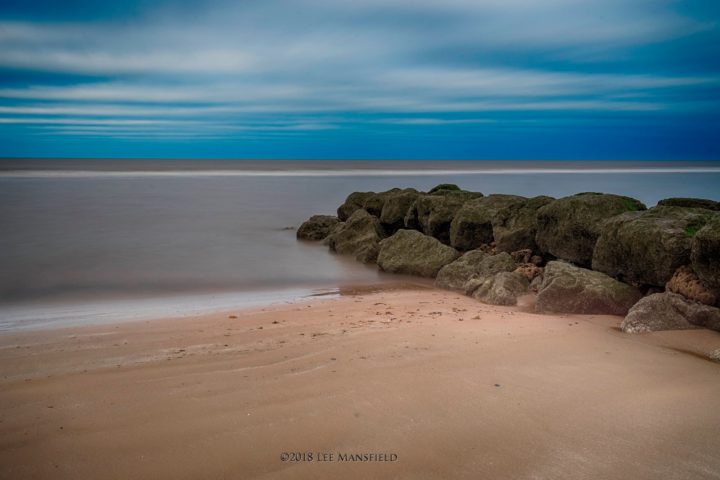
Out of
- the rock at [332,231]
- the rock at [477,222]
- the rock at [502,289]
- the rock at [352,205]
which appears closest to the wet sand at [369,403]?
A: the rock at [502,289]

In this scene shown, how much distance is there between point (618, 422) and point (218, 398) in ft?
7.54

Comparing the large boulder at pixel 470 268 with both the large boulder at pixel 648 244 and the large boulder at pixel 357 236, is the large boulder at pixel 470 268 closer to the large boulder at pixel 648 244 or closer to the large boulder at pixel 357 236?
the large boulder at pixel 648 244

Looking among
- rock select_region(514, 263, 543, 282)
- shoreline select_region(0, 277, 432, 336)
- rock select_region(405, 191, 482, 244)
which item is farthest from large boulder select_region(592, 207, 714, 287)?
rock select_region(405, 191, 482, 244)

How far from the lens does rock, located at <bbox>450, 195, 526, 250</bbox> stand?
9.34m

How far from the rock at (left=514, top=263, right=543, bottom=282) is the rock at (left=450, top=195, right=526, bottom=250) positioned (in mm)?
1615

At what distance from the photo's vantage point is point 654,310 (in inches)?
197

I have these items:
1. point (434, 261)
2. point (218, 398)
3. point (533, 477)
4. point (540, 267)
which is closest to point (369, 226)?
point (434, 261)

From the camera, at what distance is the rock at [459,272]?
7.87 meters

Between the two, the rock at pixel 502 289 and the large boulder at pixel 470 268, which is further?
the large boulder at pixel 470 268

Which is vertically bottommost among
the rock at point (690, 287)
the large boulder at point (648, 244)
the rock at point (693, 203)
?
the rock at point (690, 287)

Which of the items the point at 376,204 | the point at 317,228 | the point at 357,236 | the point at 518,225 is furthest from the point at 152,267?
the point at 518,225

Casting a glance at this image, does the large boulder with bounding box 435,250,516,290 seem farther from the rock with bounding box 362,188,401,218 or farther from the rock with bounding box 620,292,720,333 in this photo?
the rock with bounding box 362,188,401,218

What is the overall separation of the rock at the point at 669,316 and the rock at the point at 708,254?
0.25 m

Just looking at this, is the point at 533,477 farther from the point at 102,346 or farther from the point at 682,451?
the point at 102,346
